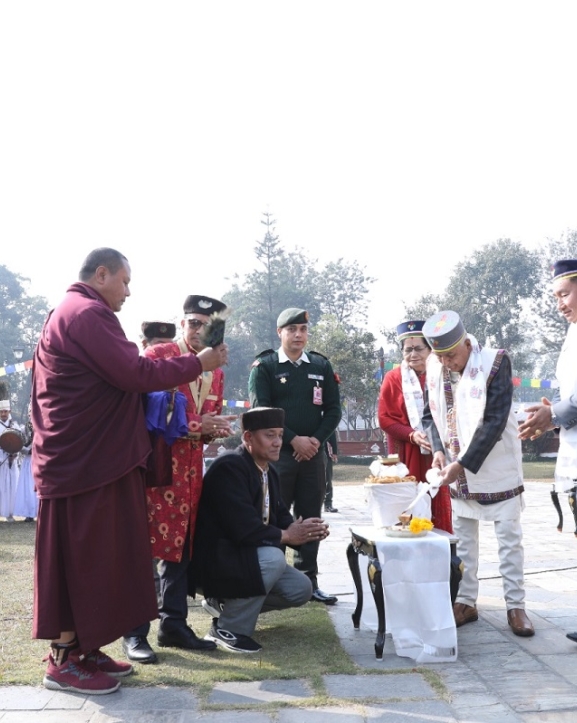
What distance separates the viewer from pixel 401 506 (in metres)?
4.80

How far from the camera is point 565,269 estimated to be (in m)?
4.43

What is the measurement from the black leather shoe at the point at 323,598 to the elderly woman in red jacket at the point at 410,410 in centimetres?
92

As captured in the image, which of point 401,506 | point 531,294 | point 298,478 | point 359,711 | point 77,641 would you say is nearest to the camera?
point 359,711

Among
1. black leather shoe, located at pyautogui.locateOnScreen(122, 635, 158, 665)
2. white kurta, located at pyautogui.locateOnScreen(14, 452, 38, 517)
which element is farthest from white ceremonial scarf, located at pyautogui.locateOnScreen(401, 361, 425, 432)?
white kurta, located at pyautogui.locateOnScreen(14, 452, 38, 517)

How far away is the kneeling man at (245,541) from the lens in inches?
177

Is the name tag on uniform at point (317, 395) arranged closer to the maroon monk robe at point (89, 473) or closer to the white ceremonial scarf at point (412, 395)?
the white ceremonial scarf at point (412, 395)

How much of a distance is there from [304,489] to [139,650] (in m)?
1.90

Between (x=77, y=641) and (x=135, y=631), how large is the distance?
0.53 meters

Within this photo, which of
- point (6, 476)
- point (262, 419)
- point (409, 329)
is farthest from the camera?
point (6, 476)

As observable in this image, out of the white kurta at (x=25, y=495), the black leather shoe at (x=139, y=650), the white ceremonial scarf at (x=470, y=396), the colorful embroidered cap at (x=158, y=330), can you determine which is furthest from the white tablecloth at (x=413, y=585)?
the white kurta at (x=25, y=495)

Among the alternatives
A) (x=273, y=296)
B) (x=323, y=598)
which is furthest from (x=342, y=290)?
(x=323, y=598)

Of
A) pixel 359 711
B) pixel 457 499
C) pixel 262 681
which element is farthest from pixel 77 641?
pixel 457 499

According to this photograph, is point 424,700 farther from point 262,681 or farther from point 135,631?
point 135,631

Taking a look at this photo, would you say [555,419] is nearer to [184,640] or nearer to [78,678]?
[184,640]
